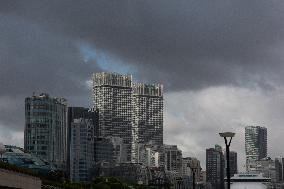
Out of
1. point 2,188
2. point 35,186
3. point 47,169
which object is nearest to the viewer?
point 2,188

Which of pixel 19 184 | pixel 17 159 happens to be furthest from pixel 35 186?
pixel 17 159

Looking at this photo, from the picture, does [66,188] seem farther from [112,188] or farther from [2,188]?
[112,188]

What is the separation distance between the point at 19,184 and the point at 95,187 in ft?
434

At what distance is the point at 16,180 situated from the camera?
47406 mm

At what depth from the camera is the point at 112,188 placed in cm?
19250

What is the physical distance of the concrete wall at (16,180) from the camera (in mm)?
43984

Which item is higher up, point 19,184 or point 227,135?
point 227,135

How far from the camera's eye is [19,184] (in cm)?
4847

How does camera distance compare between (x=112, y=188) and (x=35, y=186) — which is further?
(x=112, y=188)

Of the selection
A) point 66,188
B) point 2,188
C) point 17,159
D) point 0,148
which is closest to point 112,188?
point 17,159

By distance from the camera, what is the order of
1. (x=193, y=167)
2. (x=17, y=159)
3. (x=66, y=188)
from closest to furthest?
(x=193, y=167)
(x=66, y=188)
(x=17, y=159)

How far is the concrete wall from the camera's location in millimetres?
43984

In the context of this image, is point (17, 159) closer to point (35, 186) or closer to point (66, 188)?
point (66, 188)

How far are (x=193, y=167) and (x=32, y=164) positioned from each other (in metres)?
109
